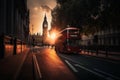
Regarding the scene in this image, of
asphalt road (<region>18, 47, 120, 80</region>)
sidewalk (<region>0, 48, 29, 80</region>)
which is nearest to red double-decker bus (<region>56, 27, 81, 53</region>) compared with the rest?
asphalt road (<region>18, 47, 120, 80</region>)

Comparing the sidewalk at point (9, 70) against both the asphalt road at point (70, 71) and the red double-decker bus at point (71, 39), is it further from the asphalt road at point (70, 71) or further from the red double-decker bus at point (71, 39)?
the red double-decker bus at point (71, 39)

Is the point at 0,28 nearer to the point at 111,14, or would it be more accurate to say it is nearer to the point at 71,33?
the point at 71,33

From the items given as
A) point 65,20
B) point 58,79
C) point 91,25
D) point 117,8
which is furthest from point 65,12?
point 58,79

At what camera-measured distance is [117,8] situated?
85.1ft

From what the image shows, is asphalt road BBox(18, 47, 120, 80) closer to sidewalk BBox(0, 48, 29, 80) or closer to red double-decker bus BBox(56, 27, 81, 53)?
sidewalk BBox(0, 48, 29, 80)

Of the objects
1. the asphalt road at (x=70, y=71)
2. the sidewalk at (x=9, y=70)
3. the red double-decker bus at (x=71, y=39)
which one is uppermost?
the red double-decker bus at (x=71, y=39)

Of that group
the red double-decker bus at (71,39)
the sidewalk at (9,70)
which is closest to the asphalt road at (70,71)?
the sidewalk at (9,70)

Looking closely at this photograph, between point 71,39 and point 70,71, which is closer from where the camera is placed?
point 70,71

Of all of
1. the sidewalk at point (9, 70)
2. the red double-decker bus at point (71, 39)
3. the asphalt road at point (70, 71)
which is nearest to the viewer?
the sidewalk at point (9, 70)

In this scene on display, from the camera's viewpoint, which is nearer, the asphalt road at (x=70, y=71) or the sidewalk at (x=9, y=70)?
the sidewalk at (x=9, y=70)

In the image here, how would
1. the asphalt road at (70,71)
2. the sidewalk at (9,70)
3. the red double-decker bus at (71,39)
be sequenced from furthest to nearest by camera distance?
1. the red double-decker bus at (71,39)
2. the asphalt road at (70,71)
3. the sidewalk at (9,70)

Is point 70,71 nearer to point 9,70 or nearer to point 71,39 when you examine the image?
point 9,70

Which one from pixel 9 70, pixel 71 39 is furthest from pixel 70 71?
pixel 71 39

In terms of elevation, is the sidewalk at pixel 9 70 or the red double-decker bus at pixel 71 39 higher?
the red double-decker bus at pixel 71 39
